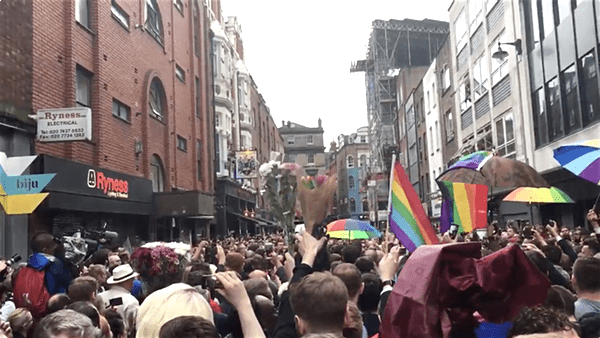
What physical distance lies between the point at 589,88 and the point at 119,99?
14386mm

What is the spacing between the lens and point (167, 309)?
332 cm

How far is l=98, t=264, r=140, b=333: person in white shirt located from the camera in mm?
5387

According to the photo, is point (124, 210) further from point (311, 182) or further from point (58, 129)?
point (311, 182)

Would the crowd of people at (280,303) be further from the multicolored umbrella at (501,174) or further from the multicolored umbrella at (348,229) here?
the multicolored umbrella at (348,229)

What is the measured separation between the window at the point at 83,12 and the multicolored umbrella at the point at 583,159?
45.5 ft

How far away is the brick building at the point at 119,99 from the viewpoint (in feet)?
45.7

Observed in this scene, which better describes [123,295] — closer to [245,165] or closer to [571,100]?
[571,100]

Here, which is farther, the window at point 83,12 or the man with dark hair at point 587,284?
the window at point 83,12

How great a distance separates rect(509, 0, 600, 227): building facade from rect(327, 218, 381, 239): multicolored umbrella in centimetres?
661

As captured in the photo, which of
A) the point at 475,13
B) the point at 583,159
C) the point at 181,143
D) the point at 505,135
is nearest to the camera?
the point at 583,159

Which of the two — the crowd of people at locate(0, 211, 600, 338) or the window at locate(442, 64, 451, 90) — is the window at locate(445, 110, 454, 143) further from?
the crowd of people at locate(0, 211, 600, 338)

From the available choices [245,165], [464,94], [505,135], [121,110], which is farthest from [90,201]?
[245,165]

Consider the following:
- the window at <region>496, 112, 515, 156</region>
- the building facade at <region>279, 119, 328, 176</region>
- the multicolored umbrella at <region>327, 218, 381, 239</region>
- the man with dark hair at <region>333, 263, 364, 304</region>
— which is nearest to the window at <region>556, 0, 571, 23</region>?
the window at <region>496, 112, 515, 156</region>

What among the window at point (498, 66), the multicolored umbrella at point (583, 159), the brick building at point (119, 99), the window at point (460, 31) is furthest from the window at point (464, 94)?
the multicolored umbrella at point (583, 159)
